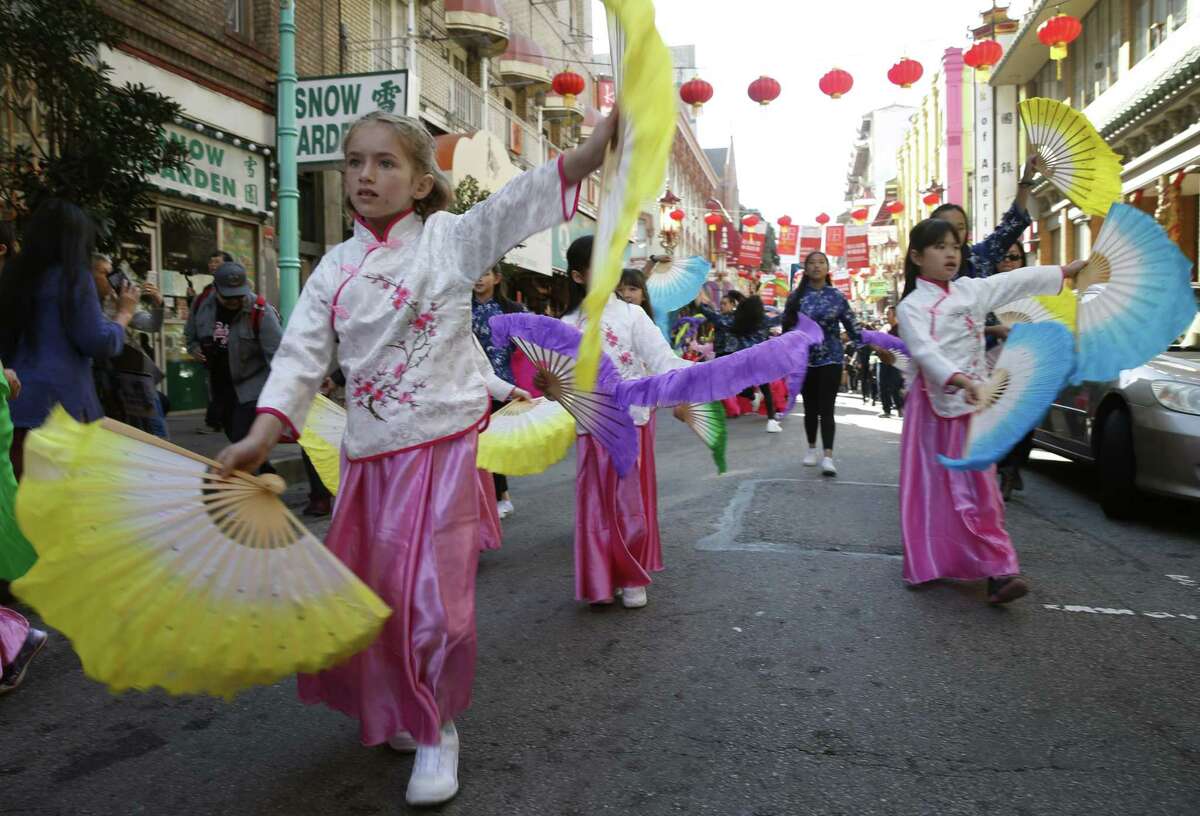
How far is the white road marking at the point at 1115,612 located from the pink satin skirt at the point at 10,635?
3.95 m

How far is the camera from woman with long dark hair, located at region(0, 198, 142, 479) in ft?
12.7

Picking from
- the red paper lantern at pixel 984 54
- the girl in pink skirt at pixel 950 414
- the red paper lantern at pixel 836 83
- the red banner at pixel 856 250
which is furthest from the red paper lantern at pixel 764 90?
the red banner at pixel 856 250

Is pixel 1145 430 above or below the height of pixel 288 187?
below

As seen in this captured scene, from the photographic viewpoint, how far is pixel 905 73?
40.1 ft

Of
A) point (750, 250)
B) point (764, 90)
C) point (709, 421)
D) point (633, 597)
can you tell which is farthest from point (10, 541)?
point (750, 250)

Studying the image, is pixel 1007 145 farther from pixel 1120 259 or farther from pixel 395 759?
pixel 395 759

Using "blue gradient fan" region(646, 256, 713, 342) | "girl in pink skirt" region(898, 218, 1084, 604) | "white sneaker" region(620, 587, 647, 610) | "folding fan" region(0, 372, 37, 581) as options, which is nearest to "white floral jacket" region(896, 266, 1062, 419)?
"girl in pink skirt" region(898, 218, 1084, 604)

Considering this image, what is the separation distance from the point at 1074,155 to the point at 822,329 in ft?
11.9

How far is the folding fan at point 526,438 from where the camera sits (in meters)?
4.26

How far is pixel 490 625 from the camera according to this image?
3910 mm

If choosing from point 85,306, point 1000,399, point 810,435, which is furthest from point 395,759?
point 810,435

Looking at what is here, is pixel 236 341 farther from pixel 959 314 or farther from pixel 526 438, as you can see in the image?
pixel 959 314

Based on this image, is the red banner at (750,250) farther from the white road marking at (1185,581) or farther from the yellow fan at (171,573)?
the yellow fan at (171,573)

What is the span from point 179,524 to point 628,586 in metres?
2.37
